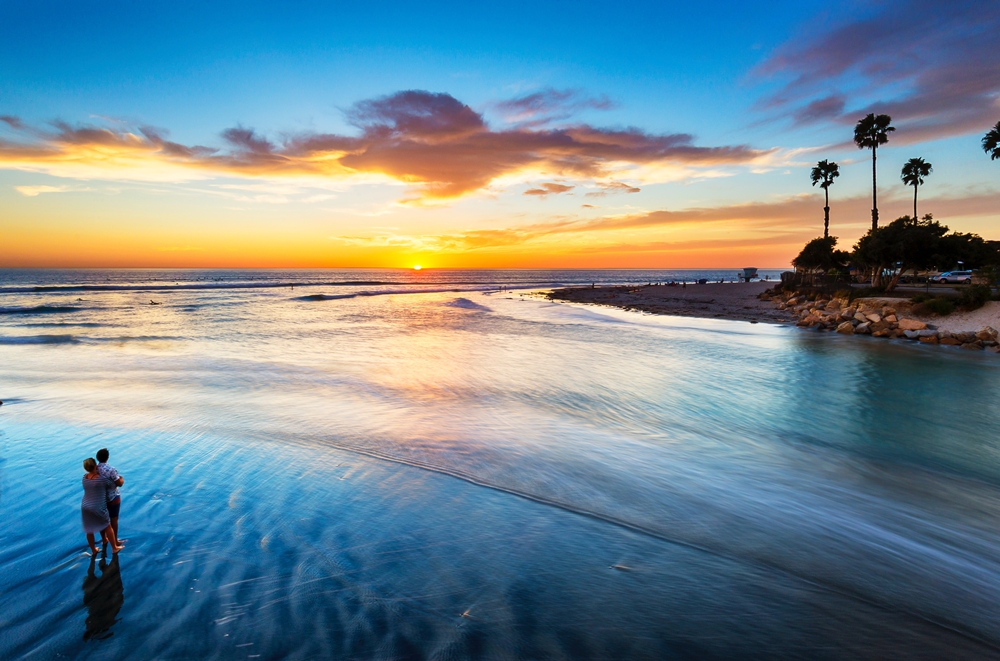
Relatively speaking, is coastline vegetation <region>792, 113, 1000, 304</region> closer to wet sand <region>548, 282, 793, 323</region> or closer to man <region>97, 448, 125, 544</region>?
wet sand <region>548, 282, 793, 323</region>

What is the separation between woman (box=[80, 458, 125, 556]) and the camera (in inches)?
233

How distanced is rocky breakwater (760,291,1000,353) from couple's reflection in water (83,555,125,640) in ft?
121

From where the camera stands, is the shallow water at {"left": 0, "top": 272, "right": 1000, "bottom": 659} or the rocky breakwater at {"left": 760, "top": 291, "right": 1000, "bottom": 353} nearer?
the shallow water at {"left": 0, "top": 272, "right": 1000, "bottom": 659}

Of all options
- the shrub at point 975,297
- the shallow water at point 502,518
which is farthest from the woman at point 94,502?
the shrub at point 975,297

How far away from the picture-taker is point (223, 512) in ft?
24.1

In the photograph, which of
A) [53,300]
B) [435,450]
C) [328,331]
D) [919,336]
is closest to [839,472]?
[435,450]

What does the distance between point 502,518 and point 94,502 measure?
554 cm

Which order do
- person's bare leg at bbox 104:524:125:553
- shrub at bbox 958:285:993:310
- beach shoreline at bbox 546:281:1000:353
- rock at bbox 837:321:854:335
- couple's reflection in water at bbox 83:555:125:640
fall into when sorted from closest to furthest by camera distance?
couple's reflection in water at bbox 83:555:125:640 → person's bare leg at bbox 104:524:125:553 → beach shoreline at bbox 546:281:1000:353 → shrub at bbox 958:285:993:310 → rock at bbox 837:321:854:335

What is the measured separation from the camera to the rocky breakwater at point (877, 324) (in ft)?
85.9

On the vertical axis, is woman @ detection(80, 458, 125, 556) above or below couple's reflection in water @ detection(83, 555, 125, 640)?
above

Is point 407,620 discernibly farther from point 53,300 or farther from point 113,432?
point 53,300

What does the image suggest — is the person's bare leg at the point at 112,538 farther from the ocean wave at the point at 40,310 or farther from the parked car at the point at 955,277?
the parked car at the point at 955,277

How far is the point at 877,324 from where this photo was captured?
102ft

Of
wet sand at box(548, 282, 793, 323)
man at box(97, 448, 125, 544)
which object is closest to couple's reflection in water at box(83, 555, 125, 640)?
man at box(97, 448, 125, 544)
